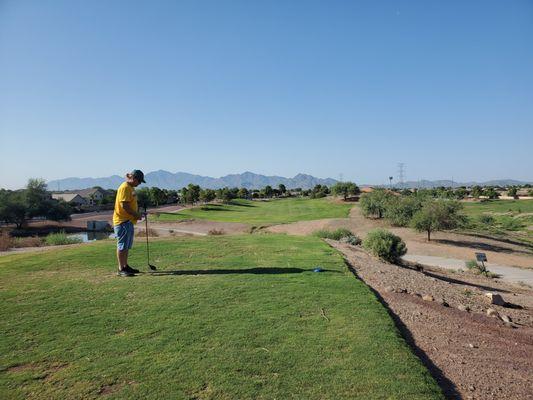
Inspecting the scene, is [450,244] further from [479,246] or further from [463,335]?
[463,335]

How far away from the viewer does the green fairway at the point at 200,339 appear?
4297 mm

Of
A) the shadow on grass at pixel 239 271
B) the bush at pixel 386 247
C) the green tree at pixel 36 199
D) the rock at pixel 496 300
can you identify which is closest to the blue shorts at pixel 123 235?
the shadow on grass at pixel 239 271

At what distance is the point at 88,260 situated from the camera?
11055 mm

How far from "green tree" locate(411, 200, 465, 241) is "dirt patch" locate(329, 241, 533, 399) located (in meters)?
18.7

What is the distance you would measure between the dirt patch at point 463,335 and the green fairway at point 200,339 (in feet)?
1.69

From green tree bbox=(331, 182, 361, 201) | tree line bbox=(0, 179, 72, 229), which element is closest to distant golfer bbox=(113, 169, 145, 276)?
tree line bbox=(0, 179, 72, 229)

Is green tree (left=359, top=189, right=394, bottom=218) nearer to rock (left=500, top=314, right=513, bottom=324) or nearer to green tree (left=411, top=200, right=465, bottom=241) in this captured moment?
green tree (left=411, top=200, right=465, bottom=241)

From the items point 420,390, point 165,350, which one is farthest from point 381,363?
point 165,350

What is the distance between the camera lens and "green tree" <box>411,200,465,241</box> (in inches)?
1168

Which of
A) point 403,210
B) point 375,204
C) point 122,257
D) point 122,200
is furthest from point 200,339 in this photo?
point 375,204

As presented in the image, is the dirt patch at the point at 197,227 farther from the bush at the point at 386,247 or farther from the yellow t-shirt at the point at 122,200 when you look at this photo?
the yellow t-shirt at the point at 122,200

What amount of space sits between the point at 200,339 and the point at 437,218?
28288mm

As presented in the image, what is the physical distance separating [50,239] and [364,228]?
25.1 metres

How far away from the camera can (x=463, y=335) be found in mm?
6684
